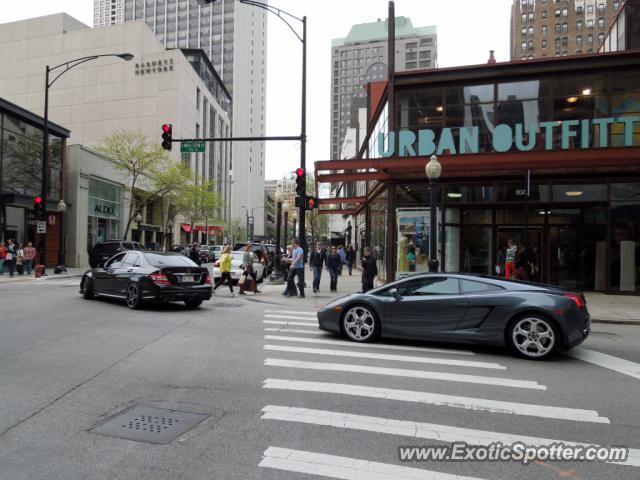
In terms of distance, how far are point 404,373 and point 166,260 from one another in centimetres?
782

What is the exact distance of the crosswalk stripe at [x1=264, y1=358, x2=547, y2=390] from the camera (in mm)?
5742

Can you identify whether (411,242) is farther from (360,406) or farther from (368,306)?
(360,406)

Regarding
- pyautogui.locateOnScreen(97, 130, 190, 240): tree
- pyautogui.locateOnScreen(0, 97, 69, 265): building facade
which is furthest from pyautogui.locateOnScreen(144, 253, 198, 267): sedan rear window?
pyautogui.locateOnScreen(97, 130, 190, 240): tree

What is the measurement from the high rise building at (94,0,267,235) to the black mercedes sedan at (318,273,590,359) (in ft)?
325

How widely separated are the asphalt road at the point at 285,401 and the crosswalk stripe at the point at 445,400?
24 millimetres

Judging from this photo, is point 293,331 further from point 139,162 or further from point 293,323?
point 139,162

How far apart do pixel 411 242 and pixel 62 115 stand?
52.3m

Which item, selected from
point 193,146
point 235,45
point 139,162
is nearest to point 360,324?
point 193,146

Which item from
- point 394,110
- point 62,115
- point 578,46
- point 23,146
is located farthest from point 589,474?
point 578,46

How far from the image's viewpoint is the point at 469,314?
7445 mm

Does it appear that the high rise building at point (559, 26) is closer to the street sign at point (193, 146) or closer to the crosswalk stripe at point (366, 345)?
the street sign at point (193, 146)

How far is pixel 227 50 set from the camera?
4589 inches

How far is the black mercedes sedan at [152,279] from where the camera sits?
11328 mm

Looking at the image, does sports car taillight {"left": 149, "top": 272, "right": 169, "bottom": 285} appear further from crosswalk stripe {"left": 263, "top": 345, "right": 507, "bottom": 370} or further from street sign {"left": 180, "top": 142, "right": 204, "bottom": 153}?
street sign {"left": 180, "top": 142, "right": 204, "bottom": 153}
